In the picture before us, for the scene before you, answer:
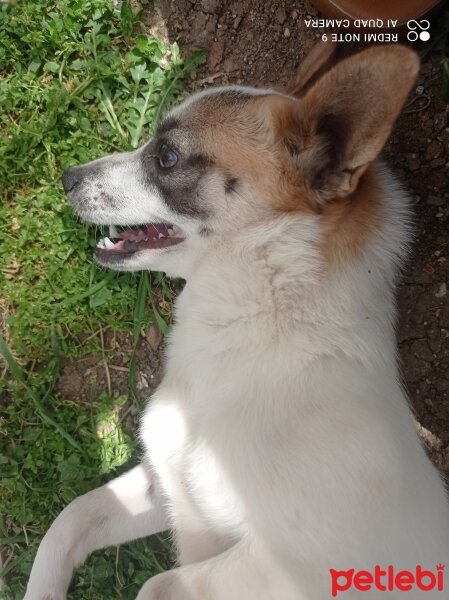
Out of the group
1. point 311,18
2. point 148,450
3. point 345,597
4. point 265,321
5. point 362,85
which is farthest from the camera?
point 311,18

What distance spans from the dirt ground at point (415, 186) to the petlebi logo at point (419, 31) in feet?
0.47

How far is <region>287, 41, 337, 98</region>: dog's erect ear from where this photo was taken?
2547 mm

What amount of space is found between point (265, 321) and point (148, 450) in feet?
2.80

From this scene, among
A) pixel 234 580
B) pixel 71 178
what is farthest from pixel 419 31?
pixel 234 580

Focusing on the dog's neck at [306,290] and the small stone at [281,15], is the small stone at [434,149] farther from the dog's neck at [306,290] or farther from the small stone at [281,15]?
the small stone at [281,15]

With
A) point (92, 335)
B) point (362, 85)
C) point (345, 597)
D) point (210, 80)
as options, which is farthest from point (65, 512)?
point (210, 80)

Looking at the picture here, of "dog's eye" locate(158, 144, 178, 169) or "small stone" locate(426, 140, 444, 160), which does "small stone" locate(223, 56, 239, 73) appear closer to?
"small stone" locate(426, 140, 444, 160)

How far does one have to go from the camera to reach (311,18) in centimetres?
343

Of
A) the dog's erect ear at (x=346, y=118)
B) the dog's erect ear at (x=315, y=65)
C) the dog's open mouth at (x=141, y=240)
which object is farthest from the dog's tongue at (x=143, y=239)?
the dog's erect ear at (x=315, y=65)

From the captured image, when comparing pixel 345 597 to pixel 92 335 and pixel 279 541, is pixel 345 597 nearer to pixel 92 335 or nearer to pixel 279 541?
pixel 279 541

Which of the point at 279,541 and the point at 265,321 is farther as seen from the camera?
the point at 265,321

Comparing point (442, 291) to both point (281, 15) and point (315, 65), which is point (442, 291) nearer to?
point (315, 65)

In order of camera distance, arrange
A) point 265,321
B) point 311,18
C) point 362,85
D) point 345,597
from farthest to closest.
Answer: point 311,18 → point 265,321 → point 345,597 → point 362,85

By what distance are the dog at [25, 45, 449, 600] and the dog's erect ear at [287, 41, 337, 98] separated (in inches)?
0.6
